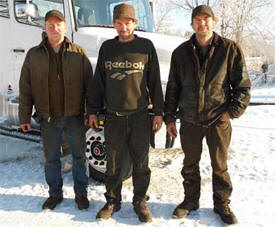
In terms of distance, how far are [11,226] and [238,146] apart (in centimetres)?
399

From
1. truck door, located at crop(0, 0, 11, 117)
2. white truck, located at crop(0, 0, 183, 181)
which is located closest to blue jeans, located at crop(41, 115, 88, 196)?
white truck, located at crop(0, 0, 183, 181)

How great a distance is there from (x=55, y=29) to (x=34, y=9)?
1413 millimetres

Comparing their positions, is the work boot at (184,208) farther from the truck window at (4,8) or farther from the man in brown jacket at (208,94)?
the truck window at (4,8)

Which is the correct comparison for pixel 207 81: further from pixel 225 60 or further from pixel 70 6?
pixel 70 6

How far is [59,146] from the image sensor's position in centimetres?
354

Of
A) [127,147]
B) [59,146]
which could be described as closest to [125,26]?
[127,147]

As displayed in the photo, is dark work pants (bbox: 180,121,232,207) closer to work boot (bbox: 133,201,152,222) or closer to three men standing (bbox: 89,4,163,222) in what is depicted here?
three men standing (bbox: 89,4,163,222)

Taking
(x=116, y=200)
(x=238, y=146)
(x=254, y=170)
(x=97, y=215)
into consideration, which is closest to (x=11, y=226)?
(x=97, y=215)

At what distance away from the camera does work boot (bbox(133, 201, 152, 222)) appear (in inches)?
130

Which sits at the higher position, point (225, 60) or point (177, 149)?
point (225, 60)

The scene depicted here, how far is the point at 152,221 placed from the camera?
332 centimetres

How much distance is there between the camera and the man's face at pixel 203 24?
2.94 metres

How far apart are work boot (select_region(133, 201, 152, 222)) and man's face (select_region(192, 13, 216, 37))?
1799 mm

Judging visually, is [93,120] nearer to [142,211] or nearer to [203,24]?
[142,211]
